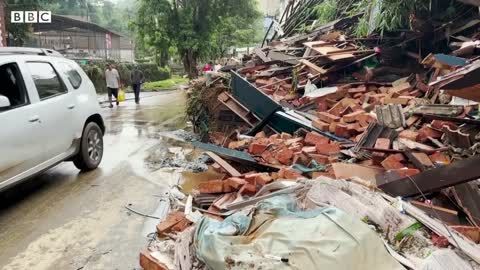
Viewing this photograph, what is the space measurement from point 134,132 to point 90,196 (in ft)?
15.2

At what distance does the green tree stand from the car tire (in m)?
19.7

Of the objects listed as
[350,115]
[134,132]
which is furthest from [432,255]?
[134,132]

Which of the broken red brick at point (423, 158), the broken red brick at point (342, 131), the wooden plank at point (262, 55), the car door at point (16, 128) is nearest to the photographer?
the broken red brick at point (423, 158)

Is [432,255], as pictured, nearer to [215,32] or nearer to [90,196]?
[90,196]

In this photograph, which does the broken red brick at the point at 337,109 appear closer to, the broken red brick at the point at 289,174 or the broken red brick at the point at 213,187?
the broken red brick at the point at 289,174

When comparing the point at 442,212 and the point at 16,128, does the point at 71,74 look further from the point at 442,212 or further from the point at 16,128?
the point at 442,212

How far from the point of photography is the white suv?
455cm

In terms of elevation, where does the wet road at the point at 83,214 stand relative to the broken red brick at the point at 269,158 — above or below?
below

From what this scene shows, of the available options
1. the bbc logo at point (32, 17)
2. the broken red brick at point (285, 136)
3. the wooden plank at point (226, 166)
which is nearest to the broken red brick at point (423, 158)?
the wooden plank at point (226, 166)

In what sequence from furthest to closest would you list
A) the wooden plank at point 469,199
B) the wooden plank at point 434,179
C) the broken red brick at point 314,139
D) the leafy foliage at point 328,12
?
the leafy foliage at point 328,12
the broken red brick at point 314,139
the wooden plank at point 469,199
the wooden plank at point 434,179

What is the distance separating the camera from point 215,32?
90.0ft

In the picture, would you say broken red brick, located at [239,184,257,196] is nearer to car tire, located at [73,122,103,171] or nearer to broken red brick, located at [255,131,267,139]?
broken red brick, located at [255,131,267,139]

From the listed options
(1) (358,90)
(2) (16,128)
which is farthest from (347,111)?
(2) (16,128)

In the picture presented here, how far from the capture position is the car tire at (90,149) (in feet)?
20.2
